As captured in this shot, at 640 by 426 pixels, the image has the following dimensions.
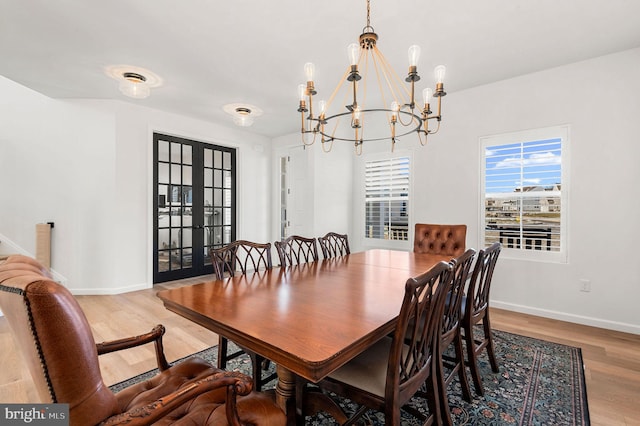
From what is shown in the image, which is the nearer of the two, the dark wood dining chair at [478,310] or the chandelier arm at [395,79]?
the dark wood dining chair at [478,310]

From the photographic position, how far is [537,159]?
3.34 m

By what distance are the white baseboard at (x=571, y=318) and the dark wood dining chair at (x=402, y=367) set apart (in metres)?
2.56

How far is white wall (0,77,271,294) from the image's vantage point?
4.02m

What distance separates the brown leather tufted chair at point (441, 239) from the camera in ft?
9.95

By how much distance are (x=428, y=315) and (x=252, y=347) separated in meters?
0.73

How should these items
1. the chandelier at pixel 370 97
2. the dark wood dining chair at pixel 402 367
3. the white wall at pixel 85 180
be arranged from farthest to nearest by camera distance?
the white wall at pixel 85 180, the chandelier at pixel 370 97, the dark wood dining chair at pixel 402 367

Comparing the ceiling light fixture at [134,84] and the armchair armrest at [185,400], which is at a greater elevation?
the ceiling light fixture at [134,84]

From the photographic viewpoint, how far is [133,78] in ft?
10.6

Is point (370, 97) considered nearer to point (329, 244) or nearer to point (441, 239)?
point (441, 239)

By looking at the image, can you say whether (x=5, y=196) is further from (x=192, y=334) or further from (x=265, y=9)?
(x=265, y=9)

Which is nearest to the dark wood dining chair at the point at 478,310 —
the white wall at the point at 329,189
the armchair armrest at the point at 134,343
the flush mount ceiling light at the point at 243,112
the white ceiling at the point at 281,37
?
the armchair armrest at the point at 134,343

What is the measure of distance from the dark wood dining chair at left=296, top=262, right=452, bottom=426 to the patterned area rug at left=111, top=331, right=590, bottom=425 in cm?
43

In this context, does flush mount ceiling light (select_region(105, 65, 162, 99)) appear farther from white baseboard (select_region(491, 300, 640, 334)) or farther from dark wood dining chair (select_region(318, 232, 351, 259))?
white baseboard (select_region(491, 300, 640, 334))

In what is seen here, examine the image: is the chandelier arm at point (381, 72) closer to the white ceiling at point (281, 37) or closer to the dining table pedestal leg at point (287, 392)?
the white ceiling at point (281, 37)
